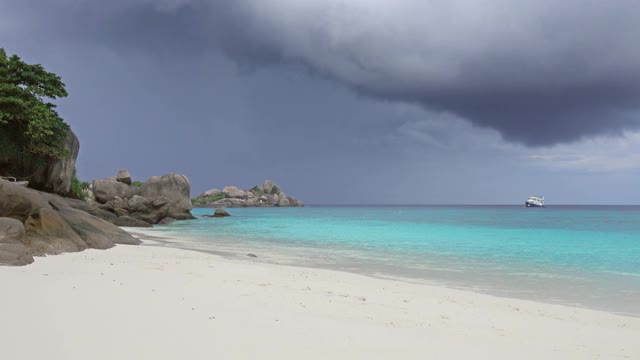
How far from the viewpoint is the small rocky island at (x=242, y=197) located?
159875mm

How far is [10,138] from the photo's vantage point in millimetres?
28625

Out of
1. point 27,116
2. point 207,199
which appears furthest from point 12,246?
point 207,199

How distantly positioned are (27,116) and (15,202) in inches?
678

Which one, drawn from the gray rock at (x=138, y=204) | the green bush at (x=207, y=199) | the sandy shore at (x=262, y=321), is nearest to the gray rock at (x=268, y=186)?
the green bush at (x=207, y=199)

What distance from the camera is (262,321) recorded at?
19.5ft

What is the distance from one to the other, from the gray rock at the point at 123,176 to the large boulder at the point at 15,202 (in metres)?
41.8

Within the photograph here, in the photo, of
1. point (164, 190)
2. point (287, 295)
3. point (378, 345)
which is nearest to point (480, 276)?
point (287, 295)

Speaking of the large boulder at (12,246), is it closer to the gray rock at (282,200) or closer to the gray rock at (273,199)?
the gray rock at (273,199)

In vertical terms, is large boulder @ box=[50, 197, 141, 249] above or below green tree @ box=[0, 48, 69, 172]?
below

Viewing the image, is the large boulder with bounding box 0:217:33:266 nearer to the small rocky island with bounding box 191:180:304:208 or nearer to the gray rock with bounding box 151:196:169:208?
the gray rock with bounding box 151:196:169:208

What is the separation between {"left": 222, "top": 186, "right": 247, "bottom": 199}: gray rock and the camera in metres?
164

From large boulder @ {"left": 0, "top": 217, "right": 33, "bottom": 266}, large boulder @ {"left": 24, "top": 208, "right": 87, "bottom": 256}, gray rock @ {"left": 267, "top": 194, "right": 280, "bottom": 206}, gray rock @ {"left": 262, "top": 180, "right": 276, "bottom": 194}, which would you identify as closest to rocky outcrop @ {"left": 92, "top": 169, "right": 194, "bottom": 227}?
large boulder @ {"left": 24, "top": 208, "right": 87, "bottom": 256}

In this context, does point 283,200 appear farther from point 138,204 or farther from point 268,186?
point 138,204

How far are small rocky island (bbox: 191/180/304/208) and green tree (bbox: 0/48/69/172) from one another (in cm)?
12547
